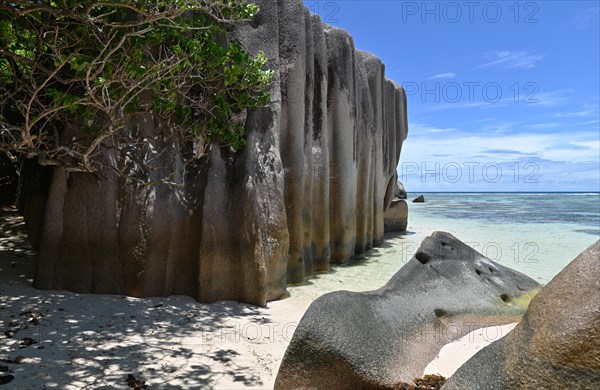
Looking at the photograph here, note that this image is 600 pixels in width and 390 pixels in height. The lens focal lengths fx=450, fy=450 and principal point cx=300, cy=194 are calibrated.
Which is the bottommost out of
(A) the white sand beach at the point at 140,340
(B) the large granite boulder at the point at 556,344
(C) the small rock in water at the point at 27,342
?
(A) the white sand beach at the point at 140,340

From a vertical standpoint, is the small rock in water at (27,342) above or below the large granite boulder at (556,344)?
below

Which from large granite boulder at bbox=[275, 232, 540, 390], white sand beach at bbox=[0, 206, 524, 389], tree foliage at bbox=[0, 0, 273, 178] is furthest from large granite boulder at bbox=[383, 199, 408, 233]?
tree foliage at bbox=[0, 0, 273, 178]

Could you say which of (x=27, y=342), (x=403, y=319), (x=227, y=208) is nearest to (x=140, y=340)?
(x=27, y=342)

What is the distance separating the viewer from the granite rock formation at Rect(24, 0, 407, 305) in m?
5.68

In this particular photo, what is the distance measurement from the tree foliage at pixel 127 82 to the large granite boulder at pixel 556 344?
354 cm

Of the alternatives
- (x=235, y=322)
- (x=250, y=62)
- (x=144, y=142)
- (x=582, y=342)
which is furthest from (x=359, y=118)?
(x=582, y=342)

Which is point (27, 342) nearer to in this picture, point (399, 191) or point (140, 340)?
point (140, 340)

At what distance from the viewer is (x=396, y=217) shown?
1677cm

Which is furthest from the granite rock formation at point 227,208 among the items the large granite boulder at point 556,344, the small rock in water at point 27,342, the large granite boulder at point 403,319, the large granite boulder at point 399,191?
the large granite boulder at point 399,191

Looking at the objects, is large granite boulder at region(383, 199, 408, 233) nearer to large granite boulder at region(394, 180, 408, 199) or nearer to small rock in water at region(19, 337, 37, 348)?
large granite boulder at region(394, 180, 408, 199)

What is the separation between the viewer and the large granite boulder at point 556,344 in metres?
2.13

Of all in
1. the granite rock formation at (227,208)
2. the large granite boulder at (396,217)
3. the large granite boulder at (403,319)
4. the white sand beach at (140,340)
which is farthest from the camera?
the large granite boulder at (396,217)

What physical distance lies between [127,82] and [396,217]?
13.2 metres

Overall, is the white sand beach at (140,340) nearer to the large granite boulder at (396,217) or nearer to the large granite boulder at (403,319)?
the large granite boulder at (403,319)
